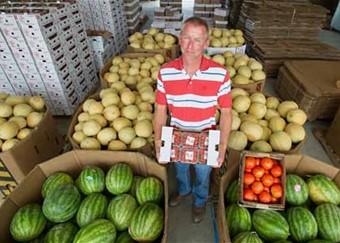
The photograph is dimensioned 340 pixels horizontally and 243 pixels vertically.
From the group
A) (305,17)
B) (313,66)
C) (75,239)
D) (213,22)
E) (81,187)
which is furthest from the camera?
(213,22)

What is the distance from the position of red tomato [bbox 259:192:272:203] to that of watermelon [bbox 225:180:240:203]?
0.38ft

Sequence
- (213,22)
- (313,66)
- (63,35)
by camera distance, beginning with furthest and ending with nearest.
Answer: (213,22)
(313,66)
(63,35)

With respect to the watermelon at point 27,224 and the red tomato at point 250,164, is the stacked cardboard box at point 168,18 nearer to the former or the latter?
the red tomato at point 250,164

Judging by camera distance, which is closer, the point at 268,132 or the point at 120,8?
the point at 268,132

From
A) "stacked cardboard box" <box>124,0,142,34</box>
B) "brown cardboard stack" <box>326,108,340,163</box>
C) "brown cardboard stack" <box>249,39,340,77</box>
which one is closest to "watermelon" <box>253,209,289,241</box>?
"brown cardboard stack" <box>326,108,340,163</box>

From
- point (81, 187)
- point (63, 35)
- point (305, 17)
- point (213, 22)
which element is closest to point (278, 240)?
point (81, 187)

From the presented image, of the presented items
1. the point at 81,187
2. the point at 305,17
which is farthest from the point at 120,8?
the point at 81,187

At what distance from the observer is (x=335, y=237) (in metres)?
1.19

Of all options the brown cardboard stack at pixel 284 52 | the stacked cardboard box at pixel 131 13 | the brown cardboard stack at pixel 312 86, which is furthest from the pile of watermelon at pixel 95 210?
the stacked cardboard box at pixel 131 13

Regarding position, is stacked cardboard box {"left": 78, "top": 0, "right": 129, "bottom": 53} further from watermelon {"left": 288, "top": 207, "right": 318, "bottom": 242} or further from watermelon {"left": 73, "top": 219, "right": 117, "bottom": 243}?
watermelon {"left": 288, "top": 207, "right": 318, "bottom": 242}

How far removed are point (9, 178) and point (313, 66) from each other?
3.25 meters

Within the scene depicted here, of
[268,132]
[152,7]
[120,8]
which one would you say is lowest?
[152,7]

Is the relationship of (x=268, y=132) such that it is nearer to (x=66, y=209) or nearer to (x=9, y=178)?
(x=66, y=209)

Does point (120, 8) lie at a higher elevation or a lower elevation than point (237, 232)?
higher
